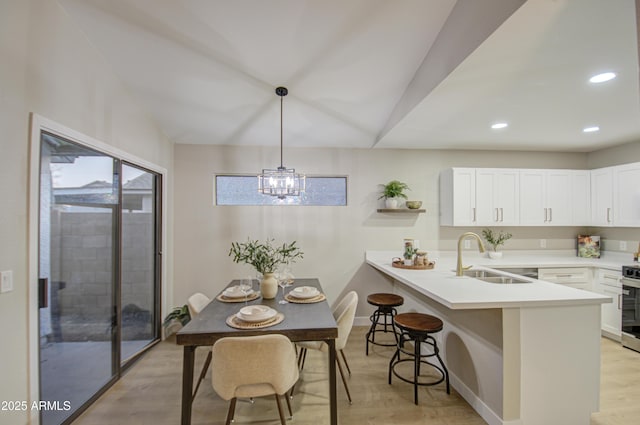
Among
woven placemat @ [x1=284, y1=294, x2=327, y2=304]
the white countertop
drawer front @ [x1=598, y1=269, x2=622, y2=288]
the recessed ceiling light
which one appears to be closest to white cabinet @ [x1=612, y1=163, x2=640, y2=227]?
the white countertop

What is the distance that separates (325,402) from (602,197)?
14.0 ft

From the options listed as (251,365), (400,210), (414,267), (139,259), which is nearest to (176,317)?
(139,259)

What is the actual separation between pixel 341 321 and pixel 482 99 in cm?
215

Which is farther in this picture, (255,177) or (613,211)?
(255,177)

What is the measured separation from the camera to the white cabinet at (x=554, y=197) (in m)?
3.89

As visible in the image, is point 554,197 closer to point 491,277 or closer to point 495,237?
point 495,237

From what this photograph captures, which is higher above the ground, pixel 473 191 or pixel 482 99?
pixel 482 99

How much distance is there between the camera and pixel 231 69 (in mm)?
2592

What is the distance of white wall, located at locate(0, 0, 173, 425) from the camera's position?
1592 millimetres

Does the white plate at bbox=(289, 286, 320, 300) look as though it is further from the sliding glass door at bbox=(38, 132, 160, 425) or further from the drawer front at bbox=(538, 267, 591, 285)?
the drawer front at bbox=(538, 267, 591, 285)

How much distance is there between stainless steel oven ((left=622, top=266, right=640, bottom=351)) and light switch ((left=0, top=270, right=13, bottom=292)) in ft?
17.0

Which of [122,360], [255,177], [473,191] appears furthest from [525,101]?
[122,360]

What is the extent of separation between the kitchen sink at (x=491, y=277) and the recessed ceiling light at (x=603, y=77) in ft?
5.22

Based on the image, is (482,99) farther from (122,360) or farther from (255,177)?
(122,360)
